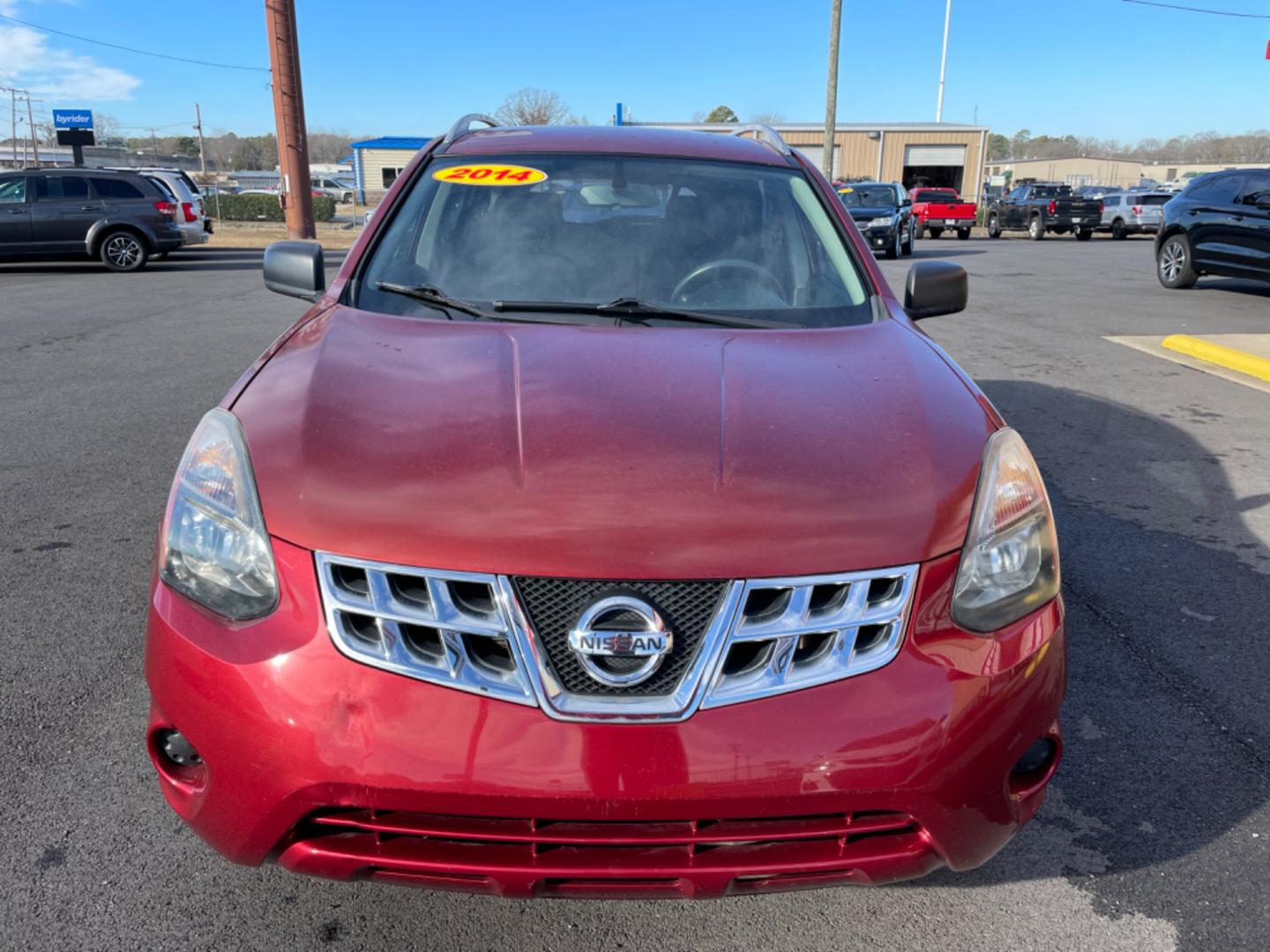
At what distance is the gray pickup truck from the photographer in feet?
102

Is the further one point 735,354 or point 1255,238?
→ point 1255,238

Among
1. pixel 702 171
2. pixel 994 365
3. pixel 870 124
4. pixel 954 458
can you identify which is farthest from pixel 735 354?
pixel 870 124

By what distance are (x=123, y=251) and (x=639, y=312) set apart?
17799 mm

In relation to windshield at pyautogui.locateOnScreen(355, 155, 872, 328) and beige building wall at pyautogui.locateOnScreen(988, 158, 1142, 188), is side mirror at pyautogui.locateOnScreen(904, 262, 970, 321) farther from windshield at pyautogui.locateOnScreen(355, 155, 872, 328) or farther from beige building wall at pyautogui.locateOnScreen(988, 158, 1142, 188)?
beige building wall at pyautogui.locateOnScreen(988, 158, 1142, 188)

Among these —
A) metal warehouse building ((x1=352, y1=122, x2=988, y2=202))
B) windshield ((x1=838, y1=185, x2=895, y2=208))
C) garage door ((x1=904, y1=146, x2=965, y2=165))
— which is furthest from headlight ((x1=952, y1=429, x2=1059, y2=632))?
garage door ((x1=904, y1=146, x2=965, y2=165))

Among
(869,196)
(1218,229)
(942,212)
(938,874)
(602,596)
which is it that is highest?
(869,196)

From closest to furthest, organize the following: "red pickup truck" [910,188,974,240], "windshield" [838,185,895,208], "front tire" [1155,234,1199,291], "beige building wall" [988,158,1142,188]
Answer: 1. "front tire" [1155,234,1199,291]
2. "windshield" [838,185,895,208]
3. "red pickup truck" [910,188,974,240]
4. "beige building wall" [988,158,1142,188]

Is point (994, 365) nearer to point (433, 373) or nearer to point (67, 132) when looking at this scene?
point (433, 373)

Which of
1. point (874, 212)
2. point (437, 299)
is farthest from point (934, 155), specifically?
point (437, 299)

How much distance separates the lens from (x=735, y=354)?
2.47 meters

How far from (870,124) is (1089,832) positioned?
59.6 metres

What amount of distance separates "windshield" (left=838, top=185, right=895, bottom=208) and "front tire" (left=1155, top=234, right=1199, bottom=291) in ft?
25.4

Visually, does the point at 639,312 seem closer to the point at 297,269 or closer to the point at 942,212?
the point at 297,269

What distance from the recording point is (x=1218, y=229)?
43.5 ft
